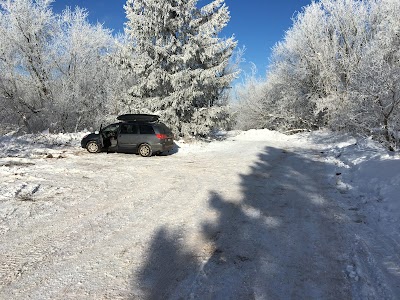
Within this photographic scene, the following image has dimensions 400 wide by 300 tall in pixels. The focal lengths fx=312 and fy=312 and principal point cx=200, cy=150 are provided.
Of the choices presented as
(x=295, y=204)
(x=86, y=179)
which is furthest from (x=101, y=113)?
(x=295, y=204)

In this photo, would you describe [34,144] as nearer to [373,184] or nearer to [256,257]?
[256,257]

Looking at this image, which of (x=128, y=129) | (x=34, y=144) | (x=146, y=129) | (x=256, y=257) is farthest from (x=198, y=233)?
(x=34, y=144)

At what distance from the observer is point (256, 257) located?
195 inches

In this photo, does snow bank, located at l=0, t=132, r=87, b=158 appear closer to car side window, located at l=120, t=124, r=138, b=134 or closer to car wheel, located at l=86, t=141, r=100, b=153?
car wheel, located at l=86, t=141, r=100, b=153

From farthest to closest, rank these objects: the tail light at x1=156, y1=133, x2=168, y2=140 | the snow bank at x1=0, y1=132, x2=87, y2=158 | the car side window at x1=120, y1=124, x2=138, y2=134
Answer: the car side window at x1=120, y1=124, x2=138, y2=134 → the tail light at x1=156, y1=133, x2=168, y2=140 → the snow bank at x1=0, y1=132, x2=87, y2=158

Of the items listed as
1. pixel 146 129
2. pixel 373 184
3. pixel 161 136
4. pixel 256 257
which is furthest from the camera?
pixel 146 129

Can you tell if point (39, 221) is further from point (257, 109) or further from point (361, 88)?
point (257, 109)

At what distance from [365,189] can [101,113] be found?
2193 cm

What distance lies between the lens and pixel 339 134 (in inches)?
860

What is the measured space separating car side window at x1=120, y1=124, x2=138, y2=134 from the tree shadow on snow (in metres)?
8.50

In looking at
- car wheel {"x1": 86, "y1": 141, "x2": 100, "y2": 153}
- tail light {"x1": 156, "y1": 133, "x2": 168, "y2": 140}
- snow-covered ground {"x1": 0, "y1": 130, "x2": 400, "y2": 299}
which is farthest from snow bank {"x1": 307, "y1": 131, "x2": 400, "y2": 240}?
car wheel {"x1": 86, "y1": 141, "x2": 100, "y2": 153}

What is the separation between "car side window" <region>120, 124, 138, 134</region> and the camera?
605 inches

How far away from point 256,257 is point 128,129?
461 inches

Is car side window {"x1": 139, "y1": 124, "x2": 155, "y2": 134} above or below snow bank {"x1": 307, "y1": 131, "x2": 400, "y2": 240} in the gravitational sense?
above
